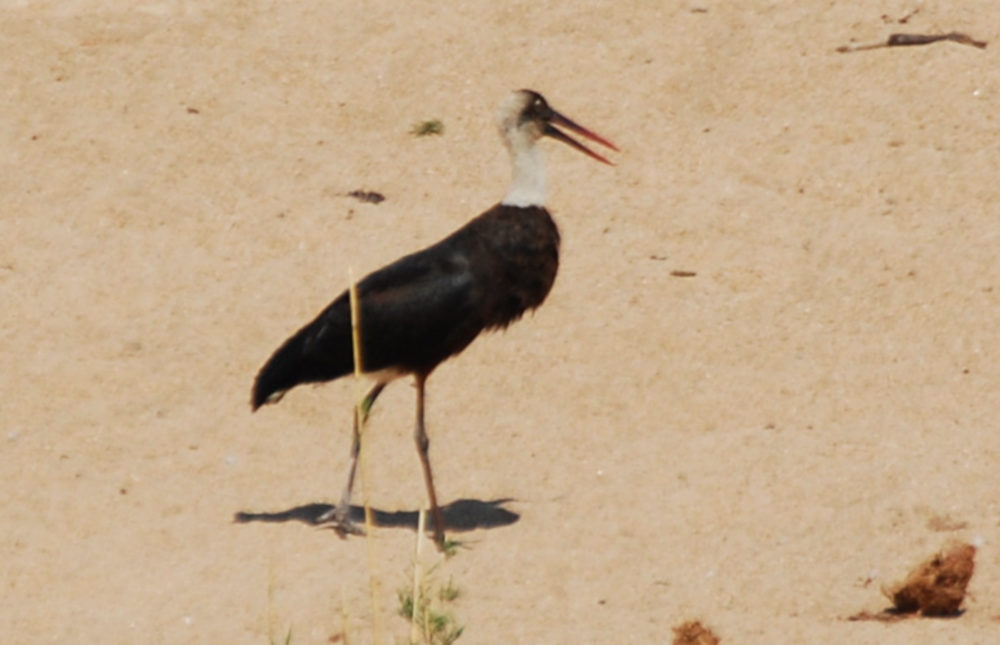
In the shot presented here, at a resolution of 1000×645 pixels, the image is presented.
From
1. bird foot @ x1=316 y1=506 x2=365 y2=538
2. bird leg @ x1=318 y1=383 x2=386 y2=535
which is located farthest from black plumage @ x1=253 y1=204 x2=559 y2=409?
bird foot @ x1=316 y1=506 x2=365 y2=538

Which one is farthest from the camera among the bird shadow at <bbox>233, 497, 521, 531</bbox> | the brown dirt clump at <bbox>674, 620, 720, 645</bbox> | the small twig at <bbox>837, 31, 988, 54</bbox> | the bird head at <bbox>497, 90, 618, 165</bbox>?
the small twig at <bbox>837, 31, 988, 54</bbox>

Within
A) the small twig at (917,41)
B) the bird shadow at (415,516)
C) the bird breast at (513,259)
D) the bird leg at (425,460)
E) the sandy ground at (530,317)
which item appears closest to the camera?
the sandy ground at (530,317)

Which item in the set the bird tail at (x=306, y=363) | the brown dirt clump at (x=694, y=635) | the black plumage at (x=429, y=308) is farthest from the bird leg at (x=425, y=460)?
the brown dirt clump at (x=694, y=635)

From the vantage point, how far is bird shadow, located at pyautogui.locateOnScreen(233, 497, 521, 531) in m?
8.05

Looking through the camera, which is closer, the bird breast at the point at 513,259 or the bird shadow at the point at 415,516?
the bird shadow at the point at 415,516

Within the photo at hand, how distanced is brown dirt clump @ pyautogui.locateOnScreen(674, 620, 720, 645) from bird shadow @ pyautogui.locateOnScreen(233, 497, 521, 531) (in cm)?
170

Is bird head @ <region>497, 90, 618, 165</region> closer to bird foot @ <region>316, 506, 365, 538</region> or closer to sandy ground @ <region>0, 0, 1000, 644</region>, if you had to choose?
sandy ground @ <region>0, 0, 1000, 644</region>

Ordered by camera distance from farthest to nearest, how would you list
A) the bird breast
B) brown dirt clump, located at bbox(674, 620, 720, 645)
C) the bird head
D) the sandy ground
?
the bird head → the bird breast → the sandy ground → brown dirt clump, located at bbox(674, 620, 720, 645)

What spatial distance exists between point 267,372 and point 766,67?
13.7 ft

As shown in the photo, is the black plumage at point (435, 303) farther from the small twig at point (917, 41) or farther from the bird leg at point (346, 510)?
the small twig at point (917, 41)

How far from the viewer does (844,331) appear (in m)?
9.35

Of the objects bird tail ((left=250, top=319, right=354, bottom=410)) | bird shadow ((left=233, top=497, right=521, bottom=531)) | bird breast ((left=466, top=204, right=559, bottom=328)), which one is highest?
bird breast ((left=466, top=204, right=559, bottom=328))

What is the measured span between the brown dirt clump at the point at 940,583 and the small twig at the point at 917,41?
5246 millimetres

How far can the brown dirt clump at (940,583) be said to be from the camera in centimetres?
667
